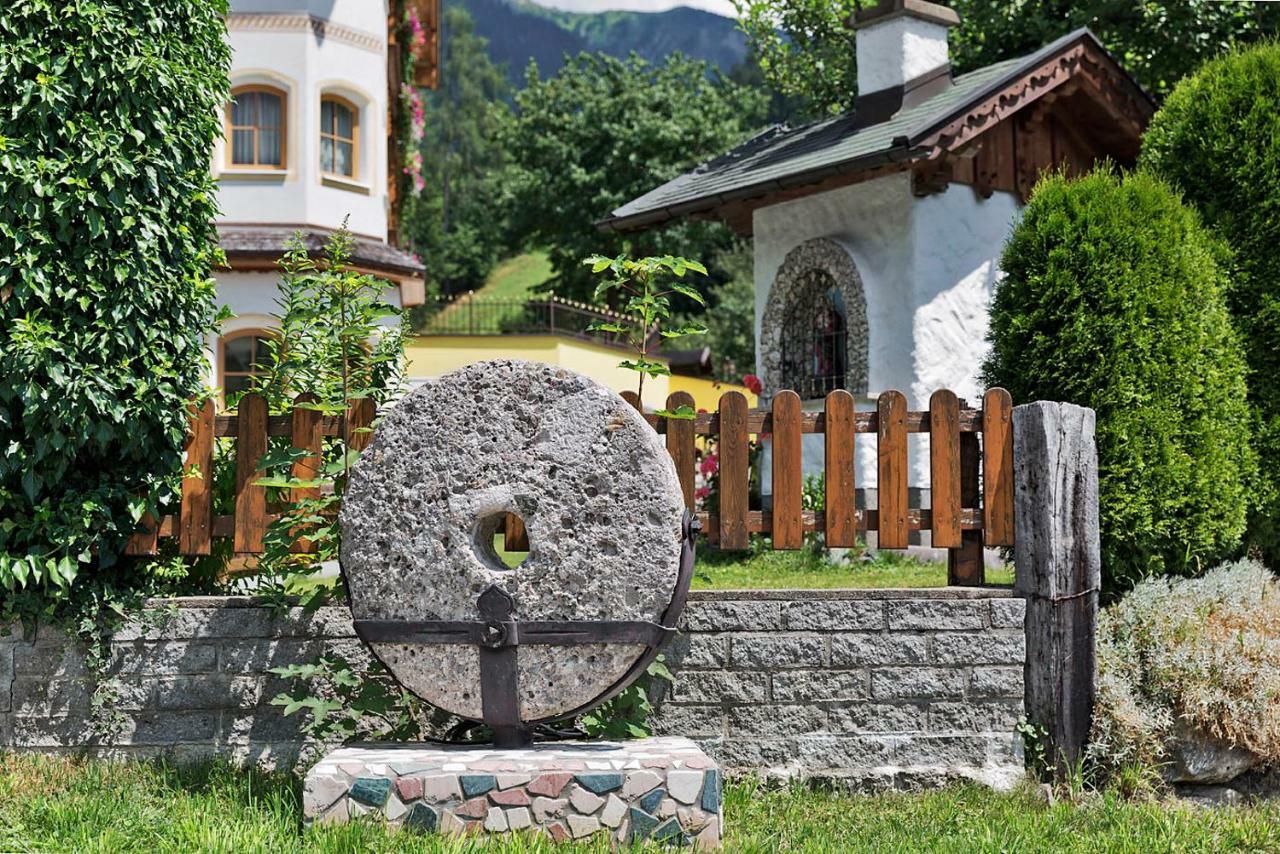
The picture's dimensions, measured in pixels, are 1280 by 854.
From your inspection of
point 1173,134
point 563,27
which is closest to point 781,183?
point 1173,134

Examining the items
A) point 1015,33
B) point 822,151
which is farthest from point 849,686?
point 1015,33

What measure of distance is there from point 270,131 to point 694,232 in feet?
63.1

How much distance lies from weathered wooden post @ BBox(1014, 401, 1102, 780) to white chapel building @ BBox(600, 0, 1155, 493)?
4957 millimetres

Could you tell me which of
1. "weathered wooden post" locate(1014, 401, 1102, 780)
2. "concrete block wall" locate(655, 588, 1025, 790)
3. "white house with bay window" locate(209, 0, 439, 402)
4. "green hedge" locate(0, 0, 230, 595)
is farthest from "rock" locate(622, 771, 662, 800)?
"white house with bay window" locate(209, 0, 439, 402)

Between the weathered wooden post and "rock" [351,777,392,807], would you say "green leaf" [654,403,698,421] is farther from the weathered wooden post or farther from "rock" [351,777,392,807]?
"rock" [351,777,392,807]

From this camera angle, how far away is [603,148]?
33000 millimetres

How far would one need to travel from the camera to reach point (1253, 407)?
6.26m

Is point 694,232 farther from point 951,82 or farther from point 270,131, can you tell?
point 951,82

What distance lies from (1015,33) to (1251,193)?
33.3 ft

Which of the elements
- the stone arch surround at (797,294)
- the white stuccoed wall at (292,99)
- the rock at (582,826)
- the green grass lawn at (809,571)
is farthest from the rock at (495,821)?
the white stuccoed wall at (292,99)

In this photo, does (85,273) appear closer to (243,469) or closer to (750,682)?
(243,469)

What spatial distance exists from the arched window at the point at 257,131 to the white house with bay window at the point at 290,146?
1 centimetres

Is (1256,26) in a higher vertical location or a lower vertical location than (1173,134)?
higher

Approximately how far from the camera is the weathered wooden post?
16.9 feet
